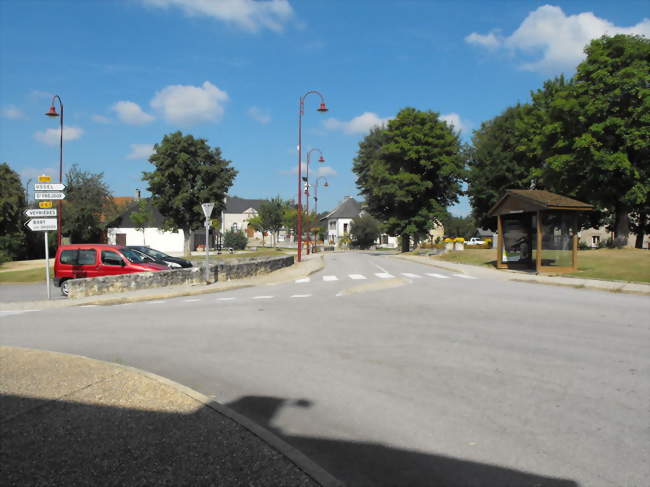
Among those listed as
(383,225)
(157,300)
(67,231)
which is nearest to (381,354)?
(157,300)

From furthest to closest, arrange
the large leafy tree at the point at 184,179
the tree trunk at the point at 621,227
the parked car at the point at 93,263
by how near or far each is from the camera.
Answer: the large leafy tree at the point at 184,179, the tree trunk at the point at 621,227, the parked car at the point at 93,263

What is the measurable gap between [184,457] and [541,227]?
22.0m

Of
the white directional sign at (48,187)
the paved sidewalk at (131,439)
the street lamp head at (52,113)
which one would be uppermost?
the street lamp head at (52,113)

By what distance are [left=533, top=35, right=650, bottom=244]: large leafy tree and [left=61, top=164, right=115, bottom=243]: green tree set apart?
46077 millimetres

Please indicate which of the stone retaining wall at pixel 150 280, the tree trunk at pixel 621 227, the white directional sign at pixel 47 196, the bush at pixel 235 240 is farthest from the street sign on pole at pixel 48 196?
the bush at pixel 235 240

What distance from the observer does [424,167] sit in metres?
52.1

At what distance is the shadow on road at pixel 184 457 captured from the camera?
347 centimetres

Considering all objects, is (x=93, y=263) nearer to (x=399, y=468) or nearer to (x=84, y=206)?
(x=399, y=468)

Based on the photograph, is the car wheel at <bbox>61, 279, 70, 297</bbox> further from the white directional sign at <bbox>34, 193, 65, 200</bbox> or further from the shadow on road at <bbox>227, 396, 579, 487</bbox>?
the shadow on road at <bbox>227, 396, 579, 487</bbox>

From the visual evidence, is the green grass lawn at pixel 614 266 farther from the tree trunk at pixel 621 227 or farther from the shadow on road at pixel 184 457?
the shadow on road at pixel 184 457

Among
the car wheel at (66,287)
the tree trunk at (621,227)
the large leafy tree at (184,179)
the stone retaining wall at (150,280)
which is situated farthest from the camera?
the large leafy tree at (184,179)

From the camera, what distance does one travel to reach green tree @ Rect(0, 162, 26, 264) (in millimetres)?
40844

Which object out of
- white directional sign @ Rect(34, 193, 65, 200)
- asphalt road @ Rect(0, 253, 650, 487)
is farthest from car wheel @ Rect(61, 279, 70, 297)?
asphalt road @ Rect(0, 253, 650, 487)

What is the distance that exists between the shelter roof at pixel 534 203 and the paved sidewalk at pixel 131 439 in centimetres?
1995
